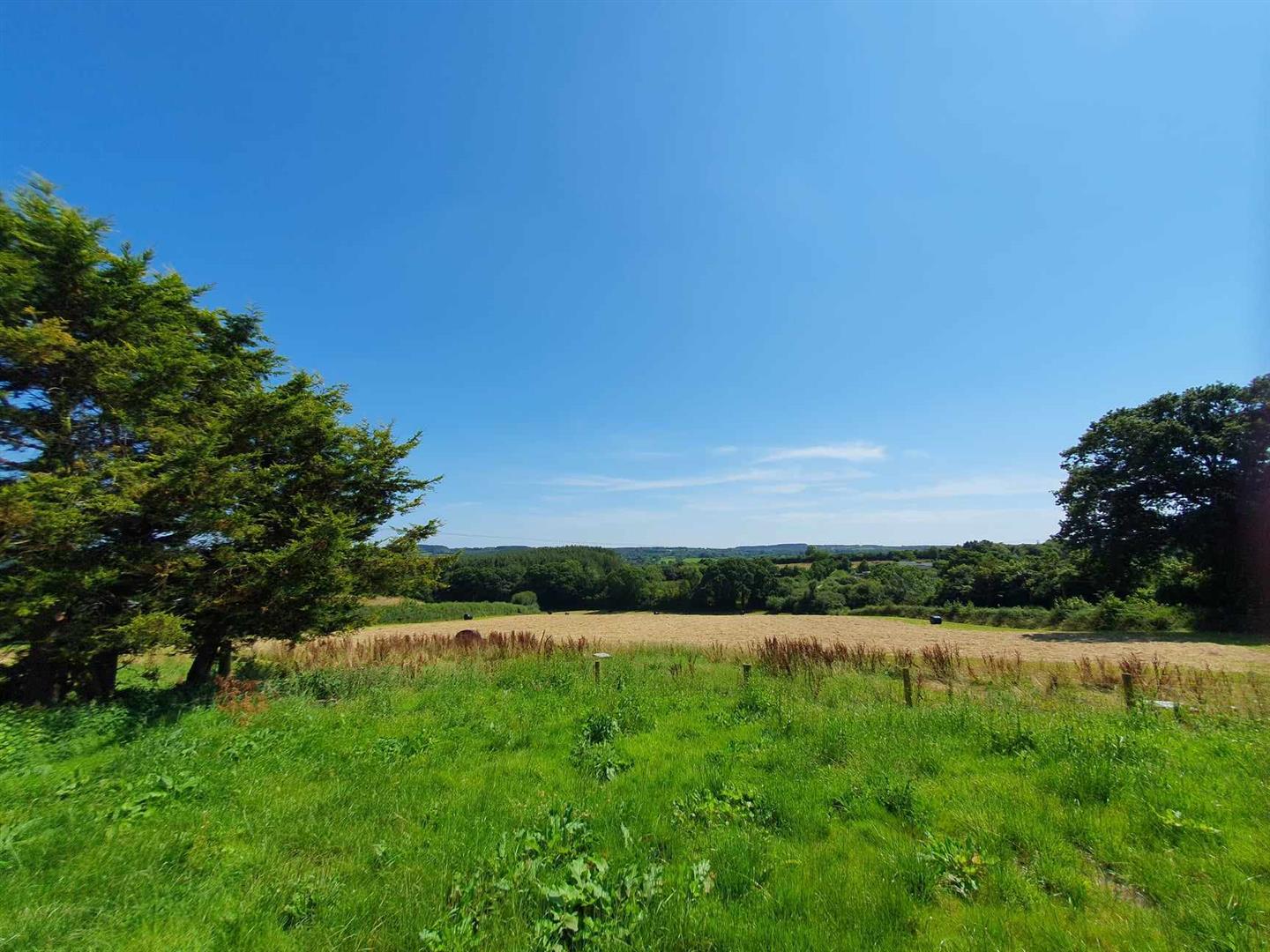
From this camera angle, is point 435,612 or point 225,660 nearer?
point 225,660

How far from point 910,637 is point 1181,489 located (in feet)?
49.5

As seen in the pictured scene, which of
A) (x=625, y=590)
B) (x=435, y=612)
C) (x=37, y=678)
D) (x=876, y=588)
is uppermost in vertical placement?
(x=37, y=678)

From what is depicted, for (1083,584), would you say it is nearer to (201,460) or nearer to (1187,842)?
(1187,842)

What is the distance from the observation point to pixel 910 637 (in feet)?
93.9

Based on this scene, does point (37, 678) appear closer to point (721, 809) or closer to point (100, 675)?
point (100, 675)

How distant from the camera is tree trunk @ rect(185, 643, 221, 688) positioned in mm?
11055

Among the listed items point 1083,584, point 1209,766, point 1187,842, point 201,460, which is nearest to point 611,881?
point 1187,842

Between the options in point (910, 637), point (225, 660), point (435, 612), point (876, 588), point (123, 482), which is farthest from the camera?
point (876, 588)

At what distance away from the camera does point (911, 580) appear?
206 feet

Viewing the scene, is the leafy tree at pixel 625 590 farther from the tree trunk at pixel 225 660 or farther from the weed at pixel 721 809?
the weed at pixel 721 809

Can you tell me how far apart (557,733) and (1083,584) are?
47.0 m

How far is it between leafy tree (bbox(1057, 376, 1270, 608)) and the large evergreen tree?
35.3 m

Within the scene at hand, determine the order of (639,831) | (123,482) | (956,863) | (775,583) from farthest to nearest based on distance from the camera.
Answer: (775,583)
(123,482)
(639,831)
(956,863)

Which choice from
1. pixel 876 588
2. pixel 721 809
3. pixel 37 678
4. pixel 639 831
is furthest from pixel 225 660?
pixel 876 588
